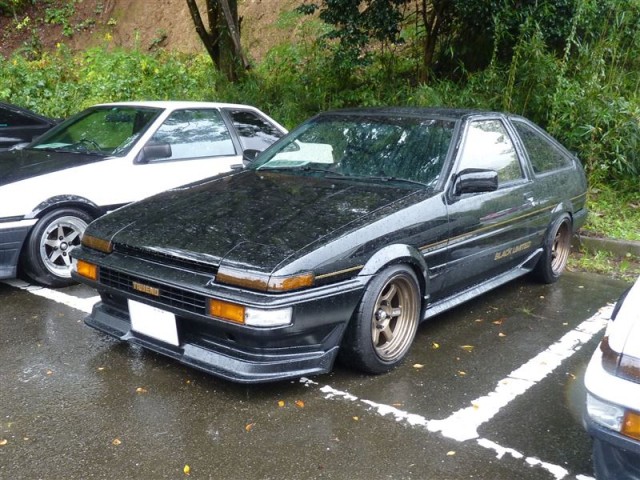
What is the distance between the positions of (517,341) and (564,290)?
4.42 feet

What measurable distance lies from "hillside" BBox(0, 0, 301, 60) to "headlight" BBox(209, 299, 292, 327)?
52.6ft

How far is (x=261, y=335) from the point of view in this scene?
297 centimetres

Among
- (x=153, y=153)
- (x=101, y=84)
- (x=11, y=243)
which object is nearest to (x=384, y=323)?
(x=153, y=153)

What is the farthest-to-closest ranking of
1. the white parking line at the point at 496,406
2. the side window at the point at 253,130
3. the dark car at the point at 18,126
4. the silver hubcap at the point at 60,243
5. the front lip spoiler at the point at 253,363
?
the dark car at the point at 18,126
the side window at the point at 253,130
the silver hubcap at the point at 60,243
the front lip spoiler at the point at 253,363
the white parking line at the point at 496,406

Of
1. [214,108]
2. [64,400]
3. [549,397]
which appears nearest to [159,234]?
[64,400]

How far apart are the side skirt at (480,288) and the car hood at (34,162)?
116 inches

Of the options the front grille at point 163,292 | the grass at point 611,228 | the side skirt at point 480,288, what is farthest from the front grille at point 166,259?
the grass at point 611,228

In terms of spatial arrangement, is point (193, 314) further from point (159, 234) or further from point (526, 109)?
point (526, 109)

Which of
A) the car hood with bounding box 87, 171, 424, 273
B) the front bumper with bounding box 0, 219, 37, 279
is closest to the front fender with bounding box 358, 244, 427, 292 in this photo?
the car hood with bounding box 87, 171, 424, 273

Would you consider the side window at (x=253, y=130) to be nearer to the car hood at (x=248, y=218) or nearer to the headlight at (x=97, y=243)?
the car hood at (x=248, y=218)

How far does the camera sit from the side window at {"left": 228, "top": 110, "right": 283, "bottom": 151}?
6160 mm

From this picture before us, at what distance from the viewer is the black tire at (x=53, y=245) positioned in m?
4.73

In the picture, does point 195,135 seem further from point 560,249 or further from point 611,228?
point 611,228

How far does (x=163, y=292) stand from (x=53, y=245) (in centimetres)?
207
